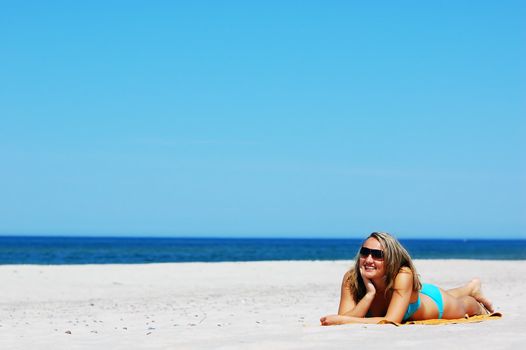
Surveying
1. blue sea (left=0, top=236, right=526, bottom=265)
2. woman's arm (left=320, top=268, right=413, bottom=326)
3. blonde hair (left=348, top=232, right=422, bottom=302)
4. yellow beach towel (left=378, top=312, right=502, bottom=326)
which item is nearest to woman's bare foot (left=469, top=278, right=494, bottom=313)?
yellow beach towel (left=378, top=312, right=502, bottom=326)

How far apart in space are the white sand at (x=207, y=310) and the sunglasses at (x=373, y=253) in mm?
631

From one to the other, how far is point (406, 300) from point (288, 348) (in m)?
1.68

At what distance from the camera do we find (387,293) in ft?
23.5

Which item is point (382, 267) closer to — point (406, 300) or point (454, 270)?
point (406, 300)

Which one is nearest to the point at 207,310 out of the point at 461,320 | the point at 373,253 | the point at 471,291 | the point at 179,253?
the point at 471,291

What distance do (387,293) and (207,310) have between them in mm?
4482

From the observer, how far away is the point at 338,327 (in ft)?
21.6

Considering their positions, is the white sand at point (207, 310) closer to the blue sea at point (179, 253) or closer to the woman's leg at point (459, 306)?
the woman's leg at point (459, 306)

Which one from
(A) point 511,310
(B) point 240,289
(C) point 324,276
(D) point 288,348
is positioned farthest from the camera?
(C) point 324,276

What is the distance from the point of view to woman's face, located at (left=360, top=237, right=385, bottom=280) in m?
6.83

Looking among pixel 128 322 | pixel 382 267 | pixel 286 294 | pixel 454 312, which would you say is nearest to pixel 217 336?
pixel 382 267

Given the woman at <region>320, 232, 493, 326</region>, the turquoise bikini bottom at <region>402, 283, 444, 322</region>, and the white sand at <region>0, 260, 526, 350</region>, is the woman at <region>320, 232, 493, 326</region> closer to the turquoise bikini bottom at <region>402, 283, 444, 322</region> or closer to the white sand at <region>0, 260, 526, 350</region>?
the turquoise bikini bottom at <region>402, 283, 444, 322</region>

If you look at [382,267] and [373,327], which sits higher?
[382,267]

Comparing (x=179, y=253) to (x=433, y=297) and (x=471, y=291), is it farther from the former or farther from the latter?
(x=433, y=297)
